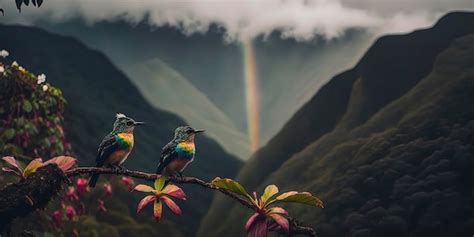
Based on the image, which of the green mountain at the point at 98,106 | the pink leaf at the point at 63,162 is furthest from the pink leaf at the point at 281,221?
the green mountain at the point at 98,106

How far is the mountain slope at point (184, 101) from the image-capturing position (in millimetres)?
35406

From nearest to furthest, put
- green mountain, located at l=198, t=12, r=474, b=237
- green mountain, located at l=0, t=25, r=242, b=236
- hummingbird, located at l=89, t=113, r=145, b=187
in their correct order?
1. hummingbird, located at l=89, t=113, r=145, b=187
2. green mountain, located at l=198, t=12, r=474, b=237
3. green mountain, located at l=0, t=25, r=242, b=236

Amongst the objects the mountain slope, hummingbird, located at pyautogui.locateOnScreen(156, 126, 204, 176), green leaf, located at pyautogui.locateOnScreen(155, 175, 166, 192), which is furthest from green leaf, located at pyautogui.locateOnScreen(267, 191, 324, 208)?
the mountain slope

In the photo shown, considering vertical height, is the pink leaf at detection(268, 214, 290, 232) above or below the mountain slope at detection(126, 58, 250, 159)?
below

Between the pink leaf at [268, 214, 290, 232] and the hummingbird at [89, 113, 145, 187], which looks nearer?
the pink leaf at [268, 214, 290, 232]

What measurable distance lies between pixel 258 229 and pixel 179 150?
203 cm

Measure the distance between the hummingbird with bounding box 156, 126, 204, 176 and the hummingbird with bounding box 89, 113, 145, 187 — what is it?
352 mm

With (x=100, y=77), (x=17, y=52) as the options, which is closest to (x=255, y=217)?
(x=17, y=52)

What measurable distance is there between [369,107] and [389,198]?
26.0 feet

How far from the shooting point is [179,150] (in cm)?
549

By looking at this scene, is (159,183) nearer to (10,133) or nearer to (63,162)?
→ (63,162)

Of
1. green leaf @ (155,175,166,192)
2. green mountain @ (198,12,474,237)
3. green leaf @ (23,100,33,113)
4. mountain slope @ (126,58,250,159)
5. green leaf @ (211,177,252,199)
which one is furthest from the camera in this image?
mountain slope @ (126,58,250,159)

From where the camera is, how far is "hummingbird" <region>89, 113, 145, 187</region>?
5.41 meters

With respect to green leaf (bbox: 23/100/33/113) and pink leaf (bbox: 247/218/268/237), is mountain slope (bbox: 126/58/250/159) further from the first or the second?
pink leaf (bbox: 247/218/268/237)
